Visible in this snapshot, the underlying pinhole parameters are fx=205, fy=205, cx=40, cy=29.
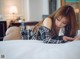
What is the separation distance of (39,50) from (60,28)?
1.01 ft

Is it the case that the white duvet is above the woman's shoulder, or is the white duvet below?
below

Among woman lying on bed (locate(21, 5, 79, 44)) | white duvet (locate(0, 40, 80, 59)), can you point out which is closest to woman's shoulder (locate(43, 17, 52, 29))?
woman lying on bed (locate(21, 5, 79, 44))

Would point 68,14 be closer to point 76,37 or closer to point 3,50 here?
point 76,37

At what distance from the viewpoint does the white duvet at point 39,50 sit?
6.37 ft

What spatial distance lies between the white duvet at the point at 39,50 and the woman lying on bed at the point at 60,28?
0.07m

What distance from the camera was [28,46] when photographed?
6.50 feet

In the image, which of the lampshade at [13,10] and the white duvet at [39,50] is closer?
the white duvet at [39,50]

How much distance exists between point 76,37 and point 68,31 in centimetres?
10

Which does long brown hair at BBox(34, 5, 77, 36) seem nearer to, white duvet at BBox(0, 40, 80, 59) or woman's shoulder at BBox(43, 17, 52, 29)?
woman's shoulder at BBox(43, 17, 52, 29)

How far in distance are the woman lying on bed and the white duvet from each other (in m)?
0.07

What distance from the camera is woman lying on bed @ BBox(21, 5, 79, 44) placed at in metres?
2.01

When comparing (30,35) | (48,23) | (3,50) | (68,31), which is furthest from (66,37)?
(3,50)

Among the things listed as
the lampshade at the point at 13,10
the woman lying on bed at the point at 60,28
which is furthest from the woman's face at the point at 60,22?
the lampshade at the point at 13,10

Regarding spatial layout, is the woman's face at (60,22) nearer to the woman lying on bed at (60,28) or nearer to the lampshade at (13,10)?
the woman lying on bed at (60,28)
